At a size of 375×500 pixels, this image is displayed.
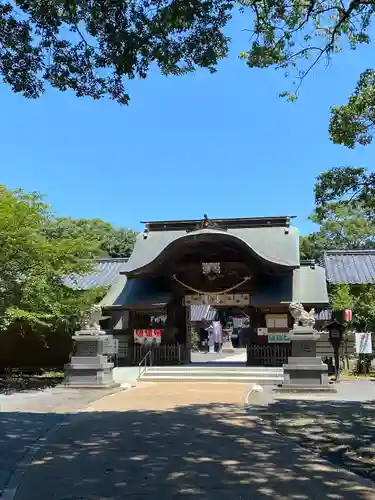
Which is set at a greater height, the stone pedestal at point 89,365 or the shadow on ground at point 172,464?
the stone pedestal at point 89,365

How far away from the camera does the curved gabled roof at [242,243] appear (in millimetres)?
19859

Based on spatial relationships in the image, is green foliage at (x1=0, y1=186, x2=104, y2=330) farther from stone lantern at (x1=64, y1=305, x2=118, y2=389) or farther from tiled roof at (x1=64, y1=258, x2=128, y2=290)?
tiled roof at (x1=64, y1=258, x2=128, y2=290)

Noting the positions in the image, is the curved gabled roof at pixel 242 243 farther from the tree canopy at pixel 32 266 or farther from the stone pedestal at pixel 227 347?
the stone pedestal at pixel 227 347

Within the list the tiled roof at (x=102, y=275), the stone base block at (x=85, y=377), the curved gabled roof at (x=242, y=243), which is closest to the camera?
the stone base block at (x=85, y=377)

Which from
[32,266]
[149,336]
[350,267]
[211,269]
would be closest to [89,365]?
[32,266]

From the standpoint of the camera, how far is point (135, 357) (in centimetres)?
2116

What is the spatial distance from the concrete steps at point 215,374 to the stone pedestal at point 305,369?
2413 mm

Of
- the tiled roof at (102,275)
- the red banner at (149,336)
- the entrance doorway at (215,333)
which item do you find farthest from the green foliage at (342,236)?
the red banner at (149,336)

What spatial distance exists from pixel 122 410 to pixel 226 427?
9.76 ft

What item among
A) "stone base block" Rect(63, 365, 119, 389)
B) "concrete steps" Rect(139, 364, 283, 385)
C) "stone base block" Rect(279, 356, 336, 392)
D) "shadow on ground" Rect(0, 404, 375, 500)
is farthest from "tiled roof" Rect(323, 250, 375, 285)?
→ "shadow on ground" Rect(0, 404, 375, 500)

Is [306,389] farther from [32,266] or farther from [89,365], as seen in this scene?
[32,266]

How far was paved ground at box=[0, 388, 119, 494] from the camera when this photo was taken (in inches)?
266

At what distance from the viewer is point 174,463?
6156 millimetres

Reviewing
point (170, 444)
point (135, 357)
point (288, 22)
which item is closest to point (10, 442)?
point (170, 444)
